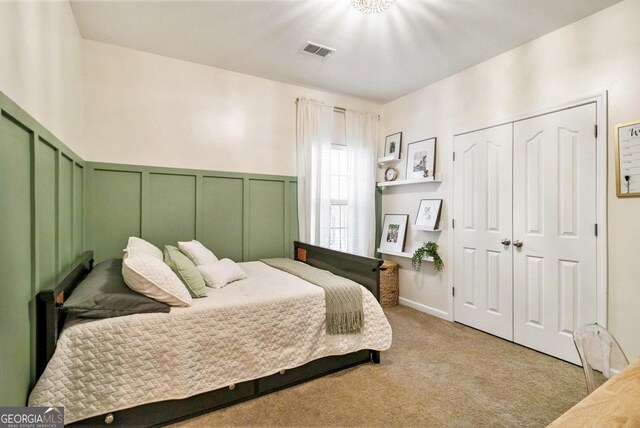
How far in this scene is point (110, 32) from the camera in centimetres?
260

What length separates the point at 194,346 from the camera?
1.76 m

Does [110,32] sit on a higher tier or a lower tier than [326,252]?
higher

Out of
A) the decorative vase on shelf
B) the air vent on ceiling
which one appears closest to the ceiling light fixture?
the air vent on ceiling

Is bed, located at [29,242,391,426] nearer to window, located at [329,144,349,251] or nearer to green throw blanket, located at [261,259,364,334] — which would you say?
green throw blanket, located at [261,259,364,334]

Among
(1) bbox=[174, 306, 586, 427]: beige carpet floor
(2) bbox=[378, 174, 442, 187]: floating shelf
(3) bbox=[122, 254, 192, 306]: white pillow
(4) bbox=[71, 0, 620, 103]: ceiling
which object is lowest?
(1) bbox=[174, 306, 586, 427]: beige carpet floor

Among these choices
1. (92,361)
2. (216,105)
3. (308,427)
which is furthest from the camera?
(216,105)

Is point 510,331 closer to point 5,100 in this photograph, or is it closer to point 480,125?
point 480,125

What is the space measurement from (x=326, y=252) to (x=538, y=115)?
2226 millimetres

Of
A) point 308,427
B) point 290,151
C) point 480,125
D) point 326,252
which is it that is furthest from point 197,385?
point 480,125

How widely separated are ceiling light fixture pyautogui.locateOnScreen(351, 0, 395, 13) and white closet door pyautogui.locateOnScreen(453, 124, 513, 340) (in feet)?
5.40

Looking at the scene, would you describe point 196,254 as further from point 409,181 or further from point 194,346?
point 409,181

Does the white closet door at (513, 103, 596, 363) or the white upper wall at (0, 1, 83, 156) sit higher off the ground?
the white upper wall at (0, 1, 83, 156)

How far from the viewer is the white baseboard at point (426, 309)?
3.45 metres

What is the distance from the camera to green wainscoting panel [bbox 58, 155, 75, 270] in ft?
6.43
